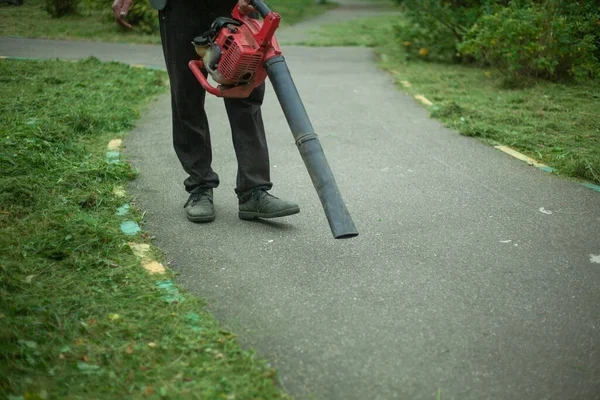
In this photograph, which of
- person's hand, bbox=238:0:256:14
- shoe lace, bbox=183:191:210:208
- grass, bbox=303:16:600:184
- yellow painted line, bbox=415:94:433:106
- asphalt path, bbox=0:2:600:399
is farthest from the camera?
yellow painted line, bbox=415:94:433:106

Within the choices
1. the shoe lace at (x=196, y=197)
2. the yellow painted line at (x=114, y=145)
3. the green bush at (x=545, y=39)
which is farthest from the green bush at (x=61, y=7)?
the shoe lace at (x=196, y=197)

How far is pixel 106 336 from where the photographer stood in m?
2.54

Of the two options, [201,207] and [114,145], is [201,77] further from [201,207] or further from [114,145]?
[114,145]

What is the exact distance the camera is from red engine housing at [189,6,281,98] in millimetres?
3191

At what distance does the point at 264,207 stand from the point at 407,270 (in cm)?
103

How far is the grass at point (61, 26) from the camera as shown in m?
10.9

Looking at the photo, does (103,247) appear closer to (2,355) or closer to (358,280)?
(2,355)

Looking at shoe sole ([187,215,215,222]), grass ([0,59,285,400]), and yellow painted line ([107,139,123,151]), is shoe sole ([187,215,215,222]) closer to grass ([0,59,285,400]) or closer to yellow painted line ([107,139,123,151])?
grass ([0,59,285,400])

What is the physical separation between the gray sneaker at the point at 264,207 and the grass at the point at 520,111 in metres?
2.34

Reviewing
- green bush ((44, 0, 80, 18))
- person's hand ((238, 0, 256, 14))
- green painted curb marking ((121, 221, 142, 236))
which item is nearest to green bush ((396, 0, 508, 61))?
person's hand ((238, 0, 256, 14))

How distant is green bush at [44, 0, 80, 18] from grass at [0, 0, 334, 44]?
0.10 metres

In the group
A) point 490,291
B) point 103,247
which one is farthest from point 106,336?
point 490,291

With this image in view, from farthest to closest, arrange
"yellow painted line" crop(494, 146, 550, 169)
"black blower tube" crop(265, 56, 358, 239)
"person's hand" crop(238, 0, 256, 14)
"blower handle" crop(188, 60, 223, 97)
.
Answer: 1. "yellow painted line" crop(494, 146, 550, 169)
2. "blower handle" crop(188, 60, 223, 97)
3. "person's hand" crop(238, 0, 256, 14)
4. "black blower tube" crop(265, 56, 358, 239)

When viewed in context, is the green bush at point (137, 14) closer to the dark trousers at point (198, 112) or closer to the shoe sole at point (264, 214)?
the dark trousers at point (198, 112)
